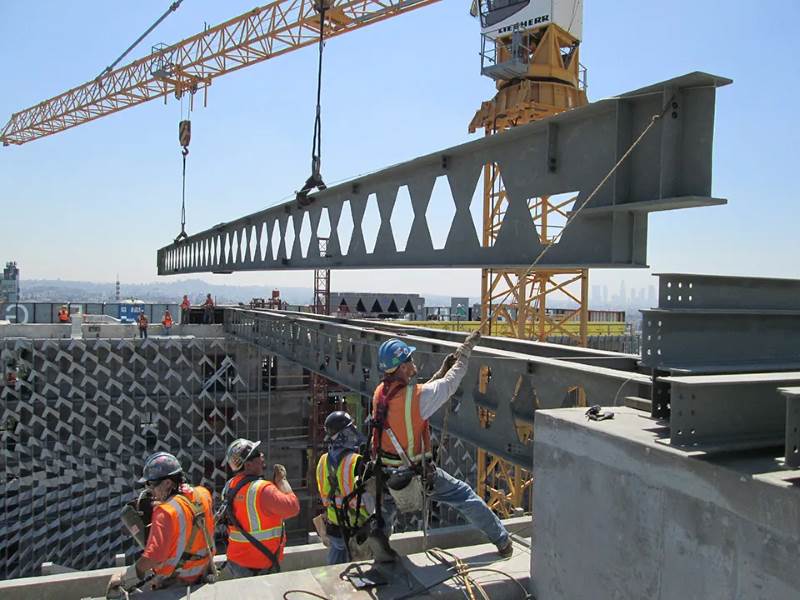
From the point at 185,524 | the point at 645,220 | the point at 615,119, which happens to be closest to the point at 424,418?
the point at 185,524

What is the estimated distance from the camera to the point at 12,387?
16.0 metres

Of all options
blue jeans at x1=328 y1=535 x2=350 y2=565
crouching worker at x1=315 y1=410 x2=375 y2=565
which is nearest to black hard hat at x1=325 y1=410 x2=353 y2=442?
crouching worker at x1=315 y1=410 x2=375 y2=565

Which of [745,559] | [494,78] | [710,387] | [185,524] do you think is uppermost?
[494,78]

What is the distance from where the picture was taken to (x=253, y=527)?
4465mm

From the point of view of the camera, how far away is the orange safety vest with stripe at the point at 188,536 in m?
4.00

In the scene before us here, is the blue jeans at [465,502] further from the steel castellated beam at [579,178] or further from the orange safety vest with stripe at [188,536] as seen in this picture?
the steel castellated beam at [579,178]

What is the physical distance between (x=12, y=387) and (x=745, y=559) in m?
17.9

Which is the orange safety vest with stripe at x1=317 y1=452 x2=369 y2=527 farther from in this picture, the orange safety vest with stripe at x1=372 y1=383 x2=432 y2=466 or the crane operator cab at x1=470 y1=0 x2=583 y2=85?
the crane operator cab at x1=470 y1=0 x2=583 y2=85

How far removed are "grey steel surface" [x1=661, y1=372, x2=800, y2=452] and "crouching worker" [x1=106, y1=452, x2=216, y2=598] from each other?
3.09m

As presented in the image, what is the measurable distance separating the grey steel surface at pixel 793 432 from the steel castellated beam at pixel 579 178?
1923 millimetres

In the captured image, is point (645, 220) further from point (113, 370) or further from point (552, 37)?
point (113, 370)

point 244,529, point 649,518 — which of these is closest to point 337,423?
point 244,529

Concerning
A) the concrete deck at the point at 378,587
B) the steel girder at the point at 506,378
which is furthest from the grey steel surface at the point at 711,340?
the concrete deck at the point at 378,587

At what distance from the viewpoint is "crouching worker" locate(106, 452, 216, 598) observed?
3895 millimetres
